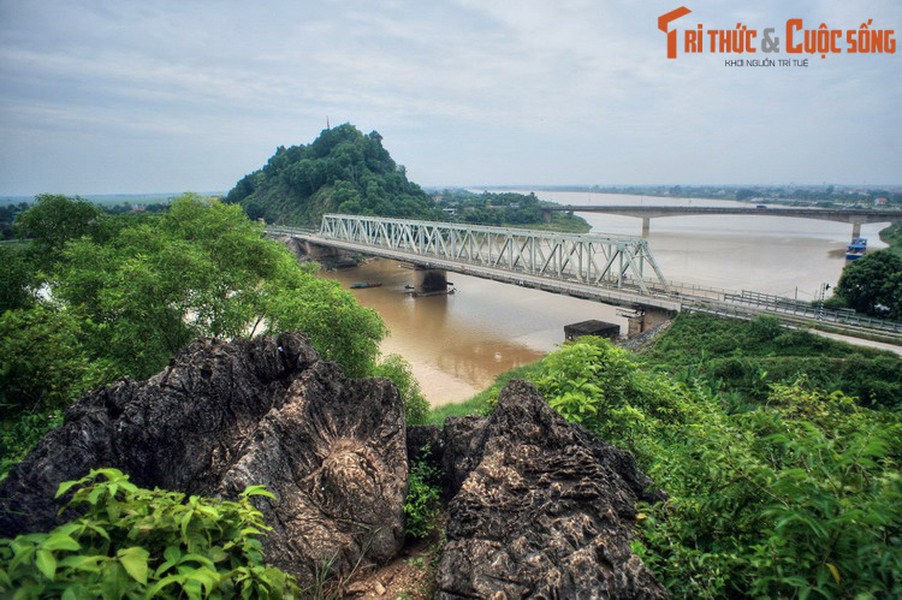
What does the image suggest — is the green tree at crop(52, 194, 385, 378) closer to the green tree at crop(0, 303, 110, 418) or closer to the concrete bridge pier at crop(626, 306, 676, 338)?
the green tree at crop(0, 303, 110, 418)

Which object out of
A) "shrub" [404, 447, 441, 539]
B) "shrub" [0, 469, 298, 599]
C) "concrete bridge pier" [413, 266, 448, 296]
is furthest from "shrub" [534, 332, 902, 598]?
"concrete bridge pier" [413, 266, 448, 296]

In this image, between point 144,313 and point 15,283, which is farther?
point 15,283

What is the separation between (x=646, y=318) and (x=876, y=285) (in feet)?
38.3

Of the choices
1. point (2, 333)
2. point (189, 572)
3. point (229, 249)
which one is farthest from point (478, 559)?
point (229, 249)

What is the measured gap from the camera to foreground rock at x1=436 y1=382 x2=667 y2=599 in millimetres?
3738

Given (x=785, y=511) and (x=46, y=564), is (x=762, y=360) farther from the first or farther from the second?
(x=46, y=564)

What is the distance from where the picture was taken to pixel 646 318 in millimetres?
27484

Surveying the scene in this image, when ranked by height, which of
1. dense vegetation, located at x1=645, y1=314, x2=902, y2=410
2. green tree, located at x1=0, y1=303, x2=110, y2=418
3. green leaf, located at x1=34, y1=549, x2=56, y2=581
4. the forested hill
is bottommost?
dense vegetation, located at x1=645, y1=314, x2=902, y2=410

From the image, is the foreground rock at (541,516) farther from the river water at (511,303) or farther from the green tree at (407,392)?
the river water at (511,303)

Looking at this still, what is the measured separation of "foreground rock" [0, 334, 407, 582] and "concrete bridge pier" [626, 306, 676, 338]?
23.7 metres

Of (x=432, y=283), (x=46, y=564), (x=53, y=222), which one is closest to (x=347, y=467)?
(x=46, y=564)

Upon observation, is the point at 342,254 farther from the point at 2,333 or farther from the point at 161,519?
the point at 161,519

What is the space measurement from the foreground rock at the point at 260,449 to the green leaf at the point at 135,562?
2134 millimetres

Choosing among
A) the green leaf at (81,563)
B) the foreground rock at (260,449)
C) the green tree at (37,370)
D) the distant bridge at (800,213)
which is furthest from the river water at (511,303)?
the green leaf at (81,563)
